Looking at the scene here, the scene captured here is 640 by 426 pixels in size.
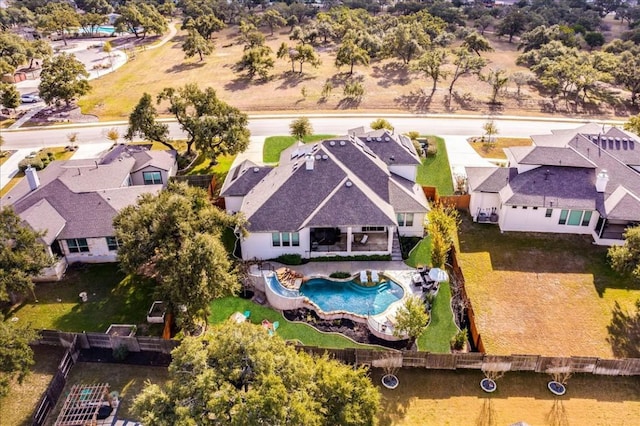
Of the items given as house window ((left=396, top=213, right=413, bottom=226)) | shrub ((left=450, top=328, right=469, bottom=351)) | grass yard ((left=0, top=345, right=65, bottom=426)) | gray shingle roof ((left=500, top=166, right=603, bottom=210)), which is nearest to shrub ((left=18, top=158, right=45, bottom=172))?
grass yard ((left=0, top=345, right=65, bottom=426))

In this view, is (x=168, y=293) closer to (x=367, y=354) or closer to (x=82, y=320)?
(x=82, y=320)

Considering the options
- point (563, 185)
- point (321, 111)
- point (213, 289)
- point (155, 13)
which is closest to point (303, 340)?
point (213, 289)

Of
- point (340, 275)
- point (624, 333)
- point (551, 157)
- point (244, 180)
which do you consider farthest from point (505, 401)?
point (244, 180)

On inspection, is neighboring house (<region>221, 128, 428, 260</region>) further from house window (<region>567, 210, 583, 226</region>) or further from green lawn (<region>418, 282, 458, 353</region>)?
house window (<region>567, 210, 583, 226</region>)

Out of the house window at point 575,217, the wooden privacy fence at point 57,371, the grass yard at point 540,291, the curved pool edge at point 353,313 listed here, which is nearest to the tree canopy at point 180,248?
the curved pool edge at point 353,313

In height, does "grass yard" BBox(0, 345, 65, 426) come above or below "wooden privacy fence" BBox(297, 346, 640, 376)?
below
